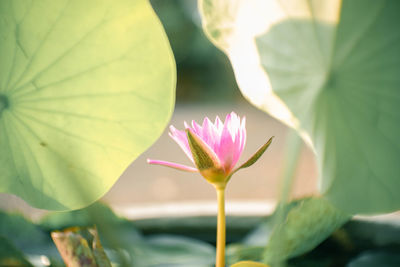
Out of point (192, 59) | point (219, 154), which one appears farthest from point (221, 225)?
point (192, 59)

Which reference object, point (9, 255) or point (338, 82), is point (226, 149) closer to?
point (338, 82)

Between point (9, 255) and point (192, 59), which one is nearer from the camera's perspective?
point (9, 255)

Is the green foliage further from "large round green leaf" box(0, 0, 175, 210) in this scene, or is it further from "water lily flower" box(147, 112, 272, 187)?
"water lily flower" box(147, 112, 272, 187)

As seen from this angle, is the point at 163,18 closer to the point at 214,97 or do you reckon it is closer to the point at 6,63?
the point at 214,97

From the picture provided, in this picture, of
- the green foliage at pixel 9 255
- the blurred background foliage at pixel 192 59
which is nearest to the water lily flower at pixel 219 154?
the green foliage at pixel 9 255

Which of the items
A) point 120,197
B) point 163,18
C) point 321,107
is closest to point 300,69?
point 321,107

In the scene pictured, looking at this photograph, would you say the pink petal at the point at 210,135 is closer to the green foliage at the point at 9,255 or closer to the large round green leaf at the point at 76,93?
the large round green leaf at the point at 76,93
